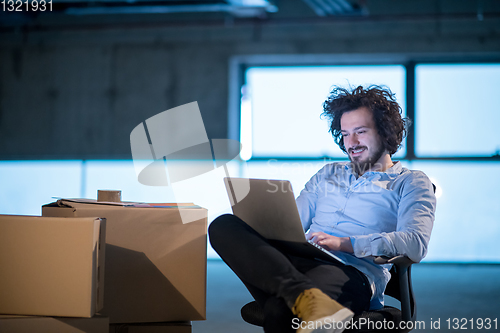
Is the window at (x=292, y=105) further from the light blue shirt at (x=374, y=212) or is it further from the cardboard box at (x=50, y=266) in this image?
the cardboard box at (x=50, y=266)

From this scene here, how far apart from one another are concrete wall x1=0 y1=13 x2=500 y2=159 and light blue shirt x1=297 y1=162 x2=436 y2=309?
2.82 metres

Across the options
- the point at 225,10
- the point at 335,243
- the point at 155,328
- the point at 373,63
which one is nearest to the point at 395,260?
the point at 335,243

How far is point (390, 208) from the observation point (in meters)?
1.50

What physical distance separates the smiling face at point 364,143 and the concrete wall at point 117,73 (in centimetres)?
281

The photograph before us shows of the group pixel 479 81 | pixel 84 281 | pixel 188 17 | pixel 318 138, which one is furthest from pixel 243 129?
pixel 84 281

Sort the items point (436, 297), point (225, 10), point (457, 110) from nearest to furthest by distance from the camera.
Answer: point (436, 297), point (225, 10), point (457, 110)

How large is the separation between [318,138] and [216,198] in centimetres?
130

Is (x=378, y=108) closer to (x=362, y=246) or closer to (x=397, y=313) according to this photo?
(x=362, y=246)

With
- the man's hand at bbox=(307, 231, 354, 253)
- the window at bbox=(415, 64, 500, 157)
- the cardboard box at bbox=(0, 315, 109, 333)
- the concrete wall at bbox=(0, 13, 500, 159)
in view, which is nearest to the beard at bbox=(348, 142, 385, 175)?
the man's hand at bbox=(307, 231, 354, 253)

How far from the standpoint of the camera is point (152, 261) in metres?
1.47

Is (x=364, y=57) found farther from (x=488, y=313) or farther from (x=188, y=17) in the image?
(x=488, y=313)

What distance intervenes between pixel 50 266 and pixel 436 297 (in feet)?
8.54
